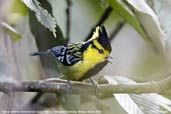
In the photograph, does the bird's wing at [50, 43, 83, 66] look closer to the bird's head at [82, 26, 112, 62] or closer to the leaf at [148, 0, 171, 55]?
the bird's head at [82, 26, 112, 62]

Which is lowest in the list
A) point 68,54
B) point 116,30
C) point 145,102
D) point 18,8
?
point 116,30

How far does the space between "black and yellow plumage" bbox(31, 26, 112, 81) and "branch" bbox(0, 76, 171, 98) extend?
0.03 metres

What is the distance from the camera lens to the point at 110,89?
81cm

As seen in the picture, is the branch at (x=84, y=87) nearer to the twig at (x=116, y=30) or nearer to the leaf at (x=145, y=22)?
the leaf at (x=145, y=22)

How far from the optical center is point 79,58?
896 mm

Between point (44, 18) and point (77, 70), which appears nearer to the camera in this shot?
point (44, 18)

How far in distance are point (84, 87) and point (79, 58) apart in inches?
2.6

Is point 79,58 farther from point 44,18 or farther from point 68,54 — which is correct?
point 44,18

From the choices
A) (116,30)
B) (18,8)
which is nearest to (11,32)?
(18,8)

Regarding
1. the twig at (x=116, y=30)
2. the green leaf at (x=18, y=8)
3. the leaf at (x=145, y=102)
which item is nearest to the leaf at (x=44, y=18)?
the green leaf at (x=18, y=8)

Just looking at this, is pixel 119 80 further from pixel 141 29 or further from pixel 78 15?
pixel 78 15

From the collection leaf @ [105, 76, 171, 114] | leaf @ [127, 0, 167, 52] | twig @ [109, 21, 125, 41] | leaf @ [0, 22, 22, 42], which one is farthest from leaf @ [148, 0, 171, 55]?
twig @ [109, 21, 125, 41]

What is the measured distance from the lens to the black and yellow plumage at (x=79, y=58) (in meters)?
0.84

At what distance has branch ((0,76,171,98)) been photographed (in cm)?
79
